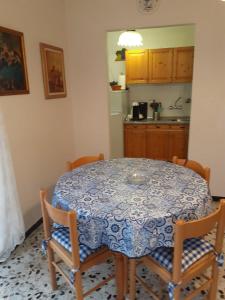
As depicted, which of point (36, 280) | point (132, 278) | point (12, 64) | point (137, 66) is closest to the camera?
point (132, 278)

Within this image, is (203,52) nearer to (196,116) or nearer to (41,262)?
(196,116)

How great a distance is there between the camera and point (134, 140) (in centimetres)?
477

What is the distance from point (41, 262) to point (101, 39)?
8.69 feet

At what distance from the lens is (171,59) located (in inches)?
178

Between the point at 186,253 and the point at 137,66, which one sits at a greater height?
the point at 137,66

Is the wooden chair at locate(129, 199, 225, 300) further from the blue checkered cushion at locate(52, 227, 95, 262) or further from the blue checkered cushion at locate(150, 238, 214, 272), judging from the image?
the blue checkered cushion at locate(52, 227, 95, 262)

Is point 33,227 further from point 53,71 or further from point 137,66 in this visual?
point 137,66

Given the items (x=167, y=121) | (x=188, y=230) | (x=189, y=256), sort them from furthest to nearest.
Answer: (x=167, y=121)
(x=189, y=256)
(x=188, y=230)

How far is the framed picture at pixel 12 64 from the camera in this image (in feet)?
6.86

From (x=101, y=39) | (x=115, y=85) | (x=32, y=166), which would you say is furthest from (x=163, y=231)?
(x=115, y=85)

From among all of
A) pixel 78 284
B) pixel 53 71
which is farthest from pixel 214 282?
pixel 53 71

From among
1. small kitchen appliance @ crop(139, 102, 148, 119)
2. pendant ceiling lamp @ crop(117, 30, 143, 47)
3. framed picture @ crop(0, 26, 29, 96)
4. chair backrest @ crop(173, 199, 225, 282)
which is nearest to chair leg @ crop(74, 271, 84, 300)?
chair backrest @ crop(173, 199, 225, 282)

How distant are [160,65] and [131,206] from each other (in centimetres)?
379

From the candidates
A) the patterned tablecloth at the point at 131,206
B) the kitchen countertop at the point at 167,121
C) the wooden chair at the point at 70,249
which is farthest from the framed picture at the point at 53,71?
the kitchen countertop at the point at 167,121
